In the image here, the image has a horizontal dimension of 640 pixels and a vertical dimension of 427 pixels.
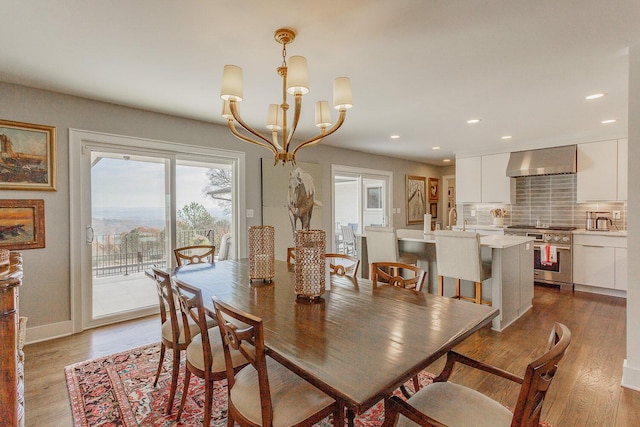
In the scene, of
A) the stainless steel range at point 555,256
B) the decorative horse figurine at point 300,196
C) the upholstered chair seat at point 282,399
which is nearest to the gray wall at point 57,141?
the decorative horse figurine at point 300,196

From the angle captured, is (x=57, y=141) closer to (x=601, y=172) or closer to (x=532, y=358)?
(x=532, y=358)

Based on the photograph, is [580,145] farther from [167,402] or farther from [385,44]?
[167,402]

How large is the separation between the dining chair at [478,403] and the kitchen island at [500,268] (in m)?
2.08

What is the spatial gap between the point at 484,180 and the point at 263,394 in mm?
5885

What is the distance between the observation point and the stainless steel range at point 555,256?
15.5ft

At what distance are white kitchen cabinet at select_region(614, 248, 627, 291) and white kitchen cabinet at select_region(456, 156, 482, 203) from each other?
6.90ft

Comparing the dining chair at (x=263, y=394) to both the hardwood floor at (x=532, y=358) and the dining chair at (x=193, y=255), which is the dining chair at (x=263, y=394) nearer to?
the hardwood floor at (x=532, y=358)

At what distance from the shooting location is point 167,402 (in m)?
2.07

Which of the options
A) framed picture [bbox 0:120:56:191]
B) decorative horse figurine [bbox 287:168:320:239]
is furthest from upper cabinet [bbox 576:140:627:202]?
framed picture [bbox 0:120:56:191]

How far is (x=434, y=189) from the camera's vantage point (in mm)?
8203

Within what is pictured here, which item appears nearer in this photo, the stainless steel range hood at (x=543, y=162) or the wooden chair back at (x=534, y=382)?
the wooden chair back at (x=534, y=382)

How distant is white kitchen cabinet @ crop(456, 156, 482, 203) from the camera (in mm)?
6012

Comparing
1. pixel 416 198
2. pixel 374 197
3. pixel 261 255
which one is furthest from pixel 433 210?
pixel 261 255

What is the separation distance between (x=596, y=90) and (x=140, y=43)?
385cm
